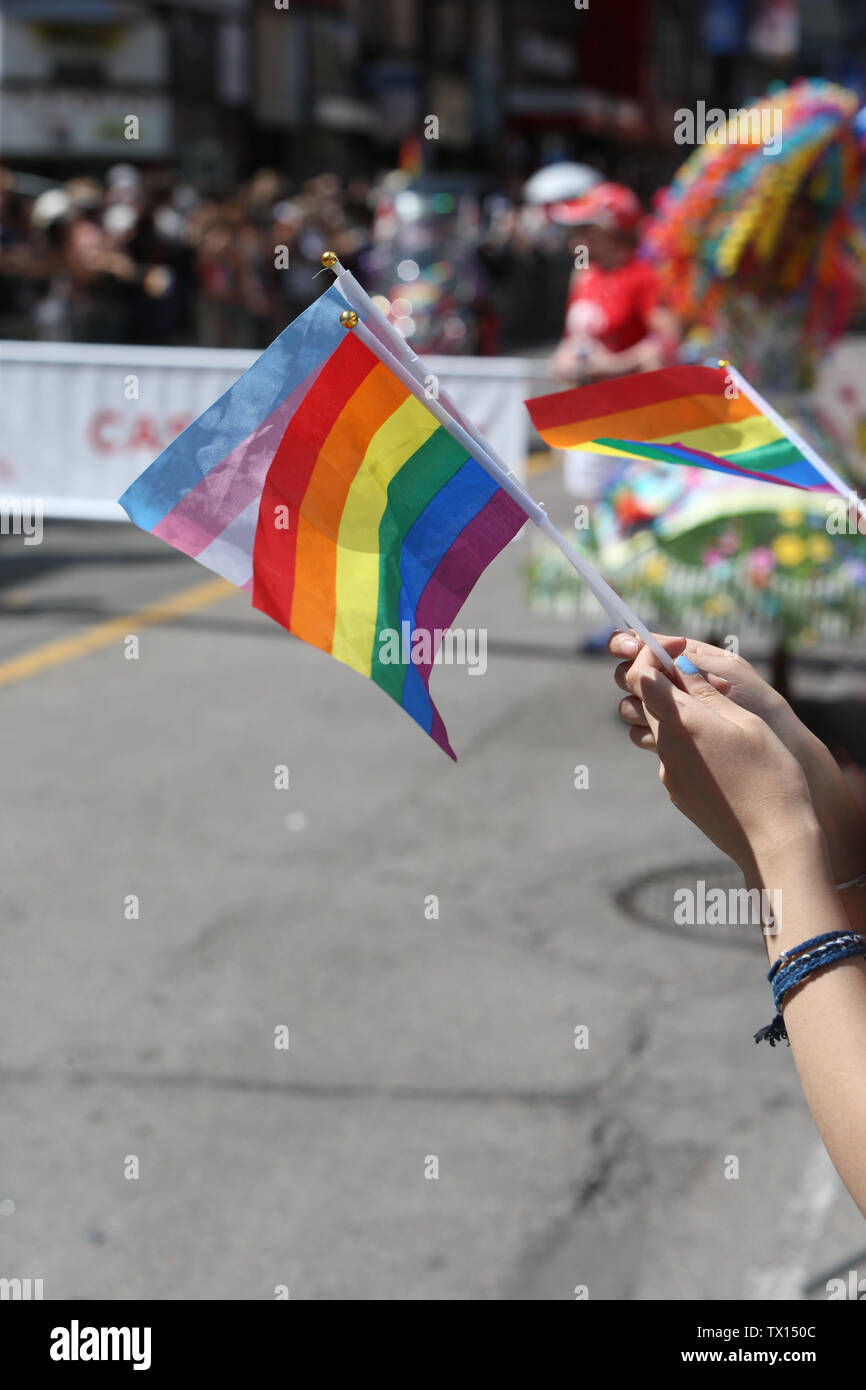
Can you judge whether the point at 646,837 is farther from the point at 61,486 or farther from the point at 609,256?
the point at 61,486

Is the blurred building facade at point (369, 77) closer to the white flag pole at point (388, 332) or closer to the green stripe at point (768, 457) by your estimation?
the green stripe at point (768, 457)

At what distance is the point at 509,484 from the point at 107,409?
7636mm

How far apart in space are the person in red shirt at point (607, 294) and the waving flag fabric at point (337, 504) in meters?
6.49

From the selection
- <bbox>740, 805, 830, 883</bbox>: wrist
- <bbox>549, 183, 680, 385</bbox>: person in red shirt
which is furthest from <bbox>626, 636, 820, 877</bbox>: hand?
<bbox>549, 183, 680, 385</bbox>: person in red shirt

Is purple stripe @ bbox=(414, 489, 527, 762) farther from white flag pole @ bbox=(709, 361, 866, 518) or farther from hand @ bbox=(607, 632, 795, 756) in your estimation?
white flag pole @ bbox=(709, 361, 866, 518)

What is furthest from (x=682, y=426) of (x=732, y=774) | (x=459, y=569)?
(x=732, y=774)

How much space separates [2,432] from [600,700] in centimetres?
352

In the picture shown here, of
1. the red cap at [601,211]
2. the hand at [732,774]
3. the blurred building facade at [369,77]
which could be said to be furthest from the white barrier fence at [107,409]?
the hand at [732,774]

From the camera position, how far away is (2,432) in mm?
9562

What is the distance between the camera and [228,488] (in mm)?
1933

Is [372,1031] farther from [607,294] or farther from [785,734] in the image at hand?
[607,294]

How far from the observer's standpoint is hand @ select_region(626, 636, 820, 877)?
1.62 metres

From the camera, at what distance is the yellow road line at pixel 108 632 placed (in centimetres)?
880
